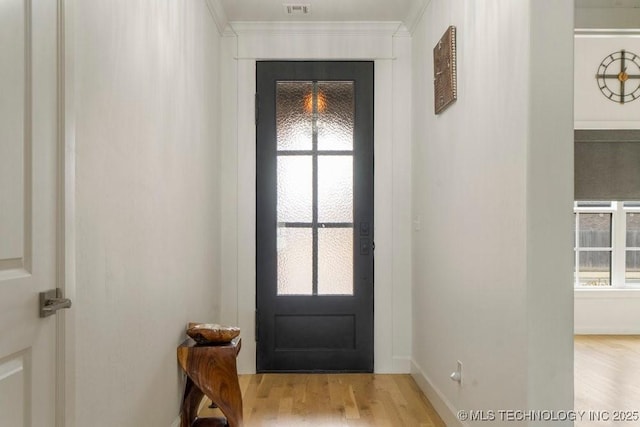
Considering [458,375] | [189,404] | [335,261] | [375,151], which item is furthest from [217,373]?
[375,151]

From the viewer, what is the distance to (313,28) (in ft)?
13.9

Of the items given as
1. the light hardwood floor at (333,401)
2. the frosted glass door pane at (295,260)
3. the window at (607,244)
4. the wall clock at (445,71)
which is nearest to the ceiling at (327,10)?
the wall clock at (445,71)

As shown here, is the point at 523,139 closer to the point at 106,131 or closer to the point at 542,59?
the point at 542,59

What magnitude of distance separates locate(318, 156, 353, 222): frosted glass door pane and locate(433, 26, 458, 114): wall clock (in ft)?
3.45

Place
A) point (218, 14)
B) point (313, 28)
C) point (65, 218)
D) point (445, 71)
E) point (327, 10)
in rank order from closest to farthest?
1. point (65, 218)
2. point (445, 71)
3. point (218, 14)
4. point (327, 10)
5. point (313, 28)

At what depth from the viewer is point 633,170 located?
5.30 meters

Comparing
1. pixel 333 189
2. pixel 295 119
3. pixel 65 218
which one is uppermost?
pixel 295 119

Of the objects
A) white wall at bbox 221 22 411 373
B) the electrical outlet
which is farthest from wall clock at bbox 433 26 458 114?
the electrical outlet

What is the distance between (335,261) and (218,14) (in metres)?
2.00

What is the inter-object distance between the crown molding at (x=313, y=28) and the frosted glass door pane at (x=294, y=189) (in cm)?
98

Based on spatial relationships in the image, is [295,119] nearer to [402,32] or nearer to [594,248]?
[402,32]

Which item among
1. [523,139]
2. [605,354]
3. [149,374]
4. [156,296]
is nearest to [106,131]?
[156,296]

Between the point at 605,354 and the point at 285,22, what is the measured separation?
387cm

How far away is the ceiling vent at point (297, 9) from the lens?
386 centimetres
